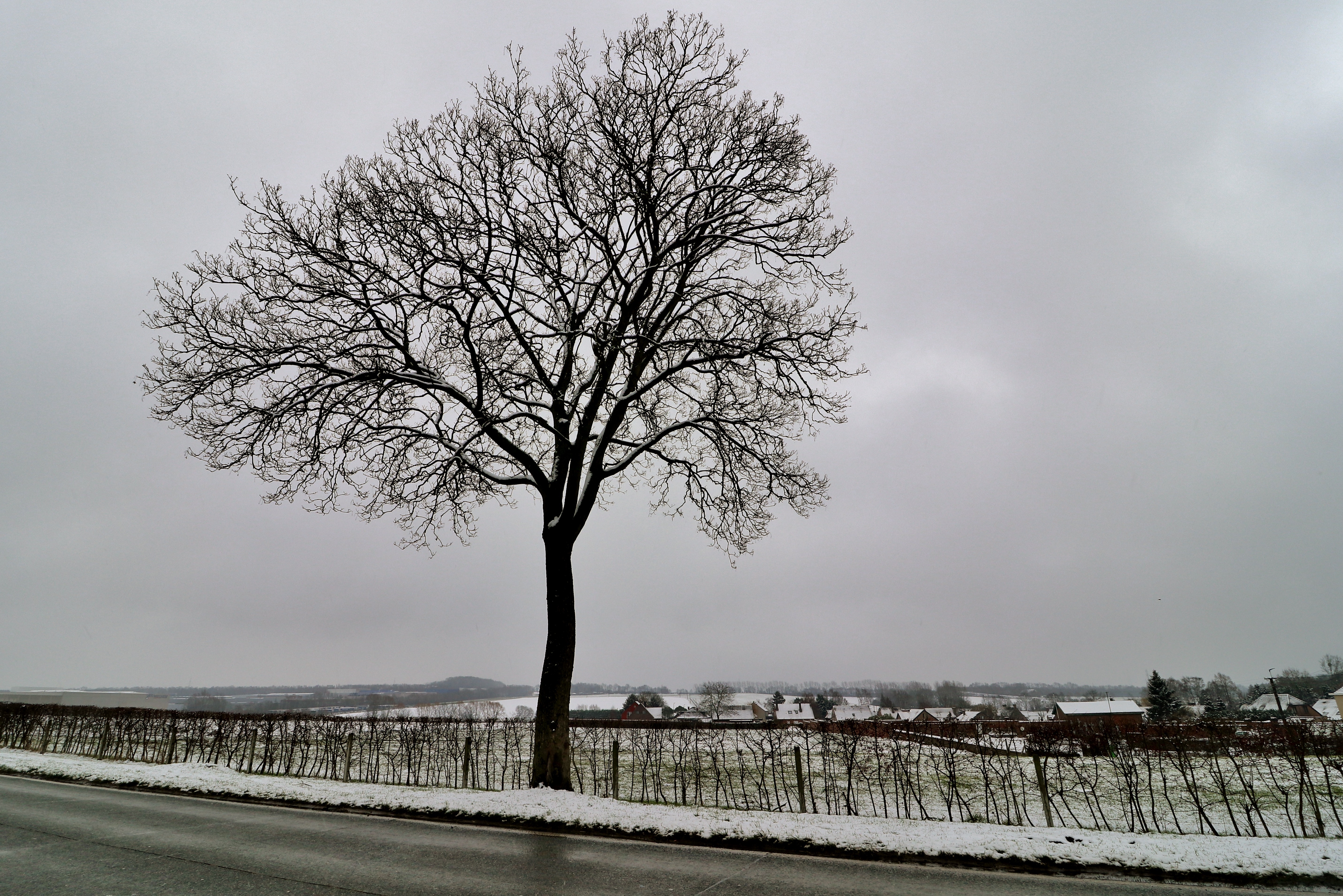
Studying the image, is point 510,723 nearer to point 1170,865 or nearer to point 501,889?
point 501,889

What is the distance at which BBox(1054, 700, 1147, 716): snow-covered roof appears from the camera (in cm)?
6378

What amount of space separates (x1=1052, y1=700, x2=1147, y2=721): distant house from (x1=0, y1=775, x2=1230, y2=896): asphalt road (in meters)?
62.3

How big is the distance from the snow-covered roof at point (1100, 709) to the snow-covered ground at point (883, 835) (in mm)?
62166

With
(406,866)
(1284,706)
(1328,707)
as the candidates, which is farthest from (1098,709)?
(406,866)

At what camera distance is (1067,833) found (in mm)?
8930

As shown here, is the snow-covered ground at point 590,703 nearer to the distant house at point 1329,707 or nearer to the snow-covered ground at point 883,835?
the snow-covered ground at point 883,835

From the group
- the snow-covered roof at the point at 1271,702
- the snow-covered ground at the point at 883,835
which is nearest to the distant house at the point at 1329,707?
the snow-covered roof at the point at 1271,702

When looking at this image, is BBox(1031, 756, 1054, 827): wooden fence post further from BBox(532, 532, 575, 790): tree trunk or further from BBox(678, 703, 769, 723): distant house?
BBox(678, 703, 769, 723): distant house

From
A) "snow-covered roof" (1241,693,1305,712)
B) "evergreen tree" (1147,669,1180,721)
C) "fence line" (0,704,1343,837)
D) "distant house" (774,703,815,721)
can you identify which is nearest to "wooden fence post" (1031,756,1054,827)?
Result: "fence line" (0,704,1343,837)

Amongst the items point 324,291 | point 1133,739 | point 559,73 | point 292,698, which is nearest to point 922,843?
point 324,291

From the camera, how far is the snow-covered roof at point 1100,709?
6378 cm

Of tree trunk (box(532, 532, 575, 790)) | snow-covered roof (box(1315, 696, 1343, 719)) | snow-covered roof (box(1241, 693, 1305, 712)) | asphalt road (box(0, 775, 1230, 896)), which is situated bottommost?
snow-covered roof (box(1241, 693, 1305, 712))

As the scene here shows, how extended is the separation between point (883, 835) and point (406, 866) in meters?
6.22

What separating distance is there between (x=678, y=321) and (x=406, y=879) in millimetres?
10857
